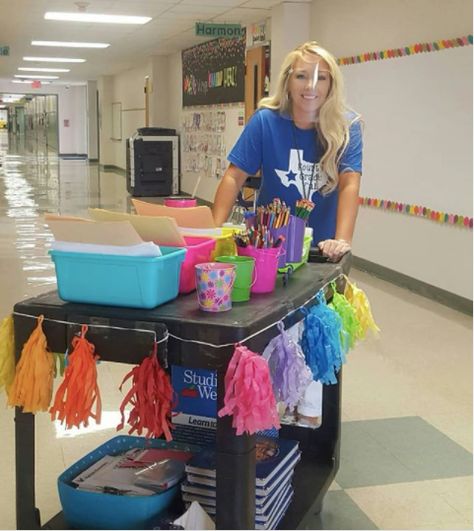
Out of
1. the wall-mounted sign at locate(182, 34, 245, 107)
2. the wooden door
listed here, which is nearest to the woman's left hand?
the wooden door

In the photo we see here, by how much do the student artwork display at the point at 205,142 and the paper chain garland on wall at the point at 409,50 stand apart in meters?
3.91

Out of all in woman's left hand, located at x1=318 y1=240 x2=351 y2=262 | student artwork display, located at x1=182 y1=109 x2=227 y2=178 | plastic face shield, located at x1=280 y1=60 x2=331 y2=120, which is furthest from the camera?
student artwork display, located at x1=182 y1=109 x2=227 y2=178

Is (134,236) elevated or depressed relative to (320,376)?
elevated

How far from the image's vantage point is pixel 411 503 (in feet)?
8.60

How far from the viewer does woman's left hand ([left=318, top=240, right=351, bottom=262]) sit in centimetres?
231

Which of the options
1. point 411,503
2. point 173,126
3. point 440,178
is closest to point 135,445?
point 411,503

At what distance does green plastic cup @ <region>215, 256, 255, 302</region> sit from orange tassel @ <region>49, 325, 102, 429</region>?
0.37 metres

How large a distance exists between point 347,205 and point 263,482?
0.98 m

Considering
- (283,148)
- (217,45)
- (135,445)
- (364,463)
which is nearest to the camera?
(135,445)

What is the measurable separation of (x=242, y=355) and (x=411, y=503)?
1414 mm

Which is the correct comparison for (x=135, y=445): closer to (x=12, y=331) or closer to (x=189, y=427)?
(x=189, y=427)

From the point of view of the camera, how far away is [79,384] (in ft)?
5.35

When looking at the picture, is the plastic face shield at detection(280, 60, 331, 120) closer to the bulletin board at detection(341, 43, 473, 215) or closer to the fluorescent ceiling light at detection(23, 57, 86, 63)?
the bulletin board at detection(341, 43, 473, 215)

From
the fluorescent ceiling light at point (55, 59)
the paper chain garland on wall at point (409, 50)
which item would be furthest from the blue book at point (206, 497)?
the fluorescent ceiling light at point (55, 59)
